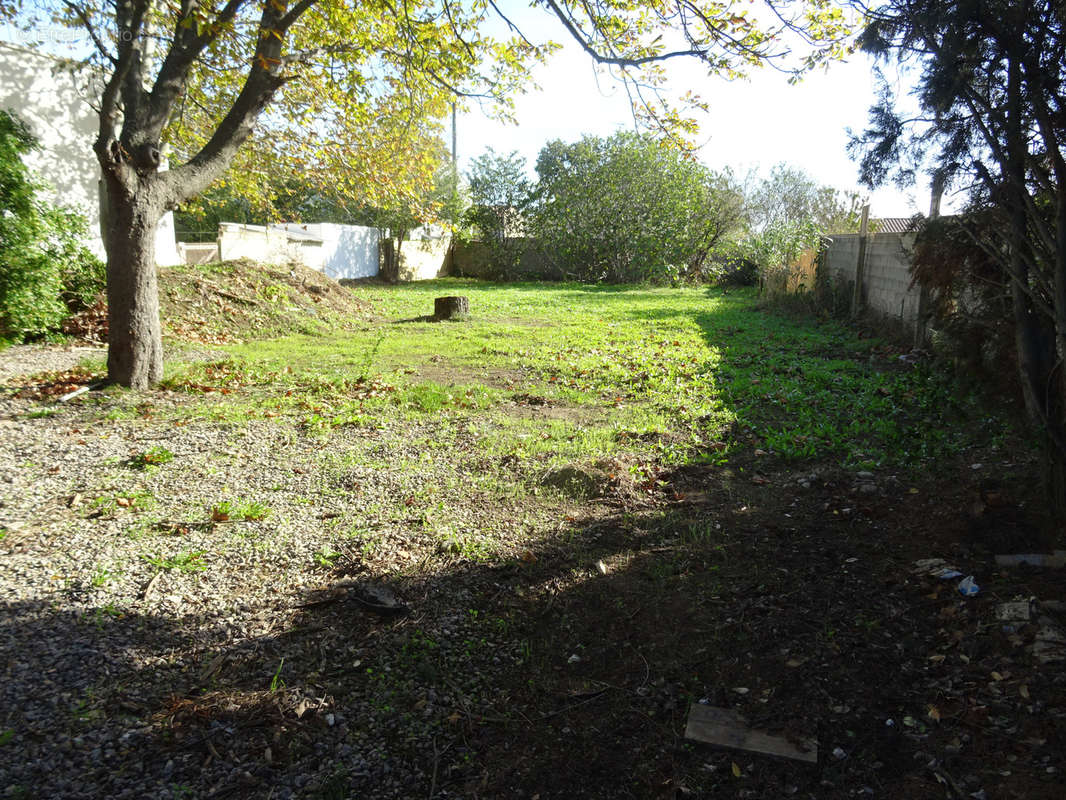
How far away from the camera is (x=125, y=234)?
21.3 ft

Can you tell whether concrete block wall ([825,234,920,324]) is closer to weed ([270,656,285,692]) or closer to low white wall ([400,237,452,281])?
weed ([270,656,285,692])

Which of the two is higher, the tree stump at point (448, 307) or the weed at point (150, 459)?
the tree stump at point (448, 307)

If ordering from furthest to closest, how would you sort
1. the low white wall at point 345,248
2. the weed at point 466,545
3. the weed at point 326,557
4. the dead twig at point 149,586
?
the low white wall at point 345,248 < the weed at point 466,545 < the weed at point 326,557 < the dead twig at point 149,586

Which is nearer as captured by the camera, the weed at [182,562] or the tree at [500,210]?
the weed at [182,562]

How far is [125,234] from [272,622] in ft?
16.9

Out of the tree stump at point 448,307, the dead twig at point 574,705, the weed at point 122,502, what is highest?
the tree stump at point 448,307

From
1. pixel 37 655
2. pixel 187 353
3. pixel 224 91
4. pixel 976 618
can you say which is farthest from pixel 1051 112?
pixel 224 91

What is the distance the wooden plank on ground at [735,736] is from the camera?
2248 millimetres

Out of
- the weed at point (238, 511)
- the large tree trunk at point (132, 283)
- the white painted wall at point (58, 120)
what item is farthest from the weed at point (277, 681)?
the white painted wall at point (58, 120)

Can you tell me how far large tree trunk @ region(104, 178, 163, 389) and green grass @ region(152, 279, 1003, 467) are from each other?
45cm

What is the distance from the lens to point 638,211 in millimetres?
23766

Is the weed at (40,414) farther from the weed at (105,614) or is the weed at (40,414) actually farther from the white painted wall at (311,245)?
the white painted wall at (311,245)

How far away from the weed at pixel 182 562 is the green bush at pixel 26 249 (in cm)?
679

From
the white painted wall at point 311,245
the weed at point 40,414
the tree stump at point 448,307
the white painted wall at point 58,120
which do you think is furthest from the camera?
the white painted wall at point 311,245
